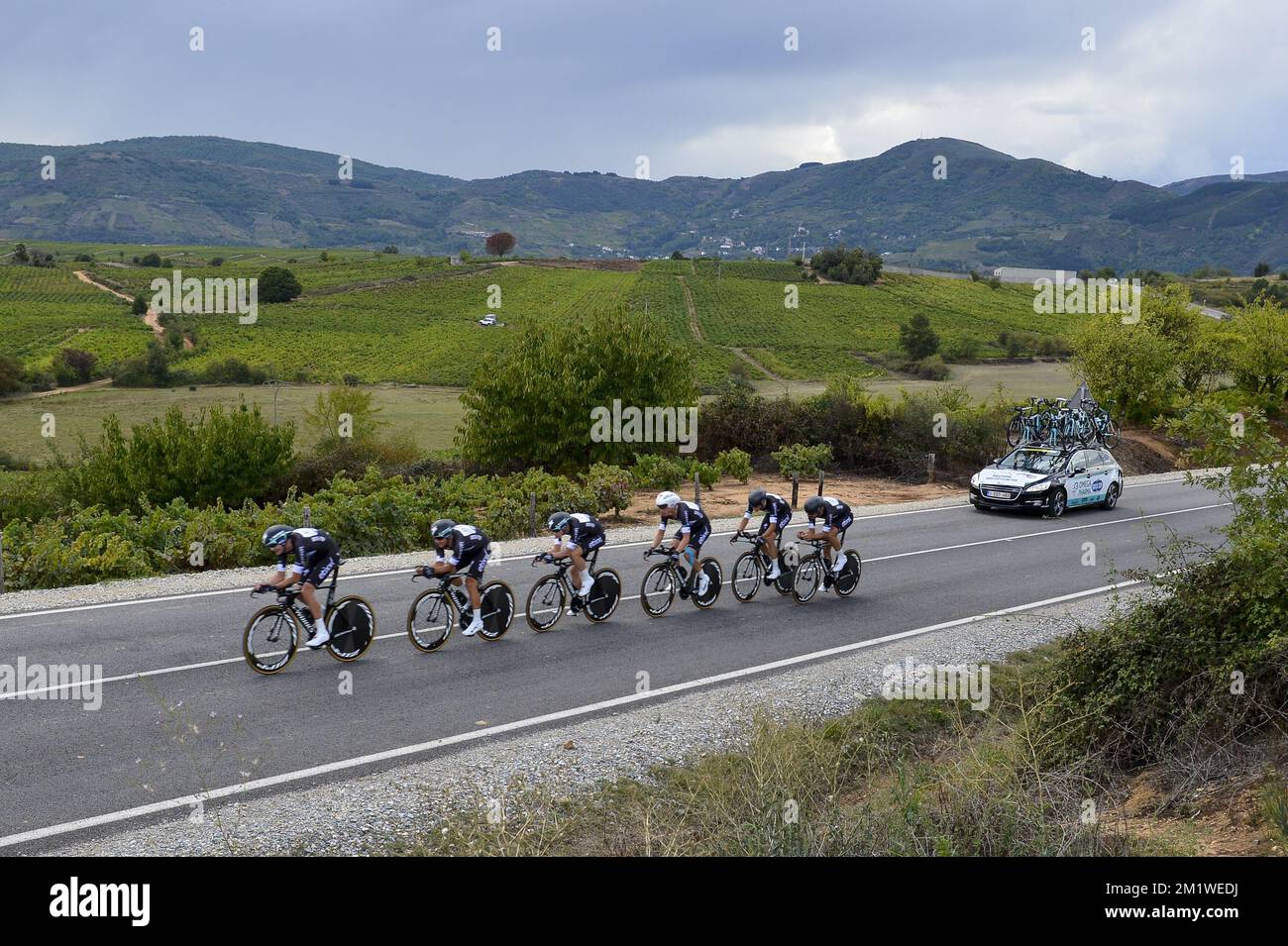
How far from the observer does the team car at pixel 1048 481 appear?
78.5ft

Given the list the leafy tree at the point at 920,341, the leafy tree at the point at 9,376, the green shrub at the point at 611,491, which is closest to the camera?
the green shrub at the point at 611,491

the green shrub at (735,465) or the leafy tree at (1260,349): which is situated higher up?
the leafy tree at (1260,349)

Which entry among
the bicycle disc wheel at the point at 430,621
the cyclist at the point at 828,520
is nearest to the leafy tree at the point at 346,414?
the cyclist at the point at 828,520

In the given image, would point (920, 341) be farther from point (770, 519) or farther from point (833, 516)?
point (770, 519)

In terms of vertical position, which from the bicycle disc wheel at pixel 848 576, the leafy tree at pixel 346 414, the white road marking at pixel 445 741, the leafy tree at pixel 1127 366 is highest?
the leafy tree at pixel 1127 366

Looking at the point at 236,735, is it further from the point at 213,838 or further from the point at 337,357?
the point at 337,357

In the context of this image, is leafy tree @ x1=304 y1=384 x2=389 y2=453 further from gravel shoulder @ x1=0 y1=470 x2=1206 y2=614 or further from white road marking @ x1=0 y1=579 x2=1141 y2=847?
white road marking @ x1=0 y1=579 x2=1141 y2=847

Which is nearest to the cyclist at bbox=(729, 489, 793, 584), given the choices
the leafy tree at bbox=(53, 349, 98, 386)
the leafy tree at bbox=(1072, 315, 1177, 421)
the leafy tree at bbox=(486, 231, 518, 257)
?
the leafy tree at bbox=(1072, 315, 1177, 421)

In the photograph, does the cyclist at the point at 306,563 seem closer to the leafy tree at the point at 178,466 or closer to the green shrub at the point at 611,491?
the green shrub at the point at 611,491

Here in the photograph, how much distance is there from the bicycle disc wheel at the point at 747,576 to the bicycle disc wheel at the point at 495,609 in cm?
368

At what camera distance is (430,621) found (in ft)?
40.0

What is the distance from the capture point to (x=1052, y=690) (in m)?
9.77

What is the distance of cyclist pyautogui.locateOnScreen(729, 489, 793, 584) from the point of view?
14.1 meters

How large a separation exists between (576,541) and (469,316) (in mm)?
89058
